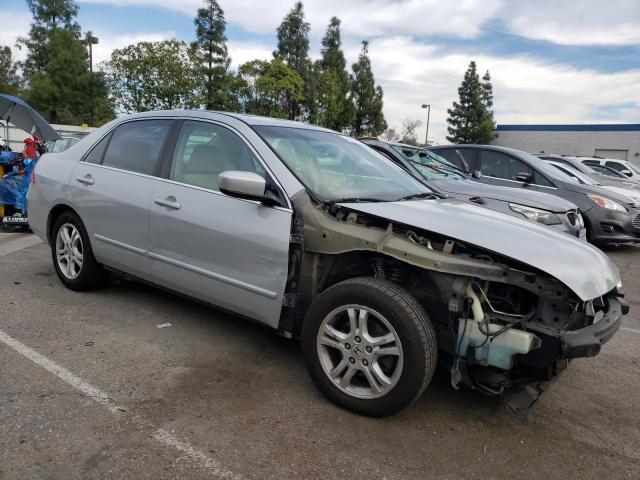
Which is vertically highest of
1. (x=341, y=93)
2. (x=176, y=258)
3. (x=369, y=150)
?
(x=341, y=93)

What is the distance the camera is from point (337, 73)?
176ft

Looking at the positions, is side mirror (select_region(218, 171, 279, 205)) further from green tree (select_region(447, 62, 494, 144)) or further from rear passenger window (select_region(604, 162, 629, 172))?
green tree (select_region(447, 62, 494, 144))

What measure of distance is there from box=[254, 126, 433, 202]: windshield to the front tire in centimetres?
70

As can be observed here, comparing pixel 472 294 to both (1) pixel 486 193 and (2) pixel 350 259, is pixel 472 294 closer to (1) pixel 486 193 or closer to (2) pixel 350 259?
(2) pixel 350 259

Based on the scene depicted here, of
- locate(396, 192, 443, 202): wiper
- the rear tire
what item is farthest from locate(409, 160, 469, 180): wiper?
the rear tire

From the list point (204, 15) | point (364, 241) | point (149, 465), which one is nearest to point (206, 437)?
point (149, 465)

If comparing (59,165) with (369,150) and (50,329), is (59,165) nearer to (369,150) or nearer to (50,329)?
(50,329)

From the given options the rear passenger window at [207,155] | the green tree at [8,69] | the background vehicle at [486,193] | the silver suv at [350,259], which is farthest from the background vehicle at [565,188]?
the green tree at [8,69]

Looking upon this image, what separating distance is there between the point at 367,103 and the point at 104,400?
5589cm

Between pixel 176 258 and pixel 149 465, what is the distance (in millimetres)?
1609

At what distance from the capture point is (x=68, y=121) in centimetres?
3903

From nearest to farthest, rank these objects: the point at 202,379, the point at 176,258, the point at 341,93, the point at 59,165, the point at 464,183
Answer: the point at 202,379, the point at 176,258, the point at 59,165, the point at 464,183, the point at 341,93

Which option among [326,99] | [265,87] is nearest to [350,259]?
[265,87]

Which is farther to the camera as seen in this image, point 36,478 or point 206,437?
point 206,437
